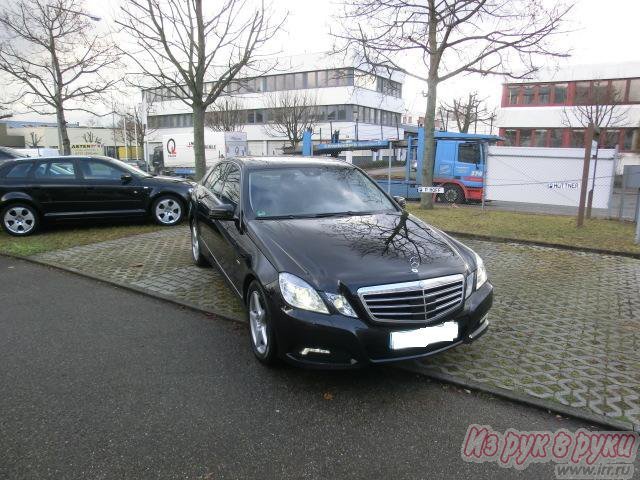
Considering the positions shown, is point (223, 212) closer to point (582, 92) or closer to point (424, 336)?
point (424, 336)

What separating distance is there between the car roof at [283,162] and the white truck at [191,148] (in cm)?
2568

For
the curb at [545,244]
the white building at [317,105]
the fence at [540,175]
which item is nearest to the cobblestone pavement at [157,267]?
the curb at [545,244]

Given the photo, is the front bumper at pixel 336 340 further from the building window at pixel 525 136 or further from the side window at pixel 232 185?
the building window at pixel 525 136

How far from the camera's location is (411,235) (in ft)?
13.2

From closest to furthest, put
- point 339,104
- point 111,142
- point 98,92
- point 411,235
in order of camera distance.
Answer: point 411,235 → point 98,92 → point 339,104 → point 111,142

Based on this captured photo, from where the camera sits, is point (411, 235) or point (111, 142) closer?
point (411, 235)

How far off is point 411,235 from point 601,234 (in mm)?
7104

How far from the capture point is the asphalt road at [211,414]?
2605 millimetres

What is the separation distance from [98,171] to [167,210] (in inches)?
59.7

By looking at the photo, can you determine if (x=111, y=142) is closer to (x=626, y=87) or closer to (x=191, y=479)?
(x=626, y=87)

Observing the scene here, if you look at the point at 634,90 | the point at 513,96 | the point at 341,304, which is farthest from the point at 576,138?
the point at 341,304

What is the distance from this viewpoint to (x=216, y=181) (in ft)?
19.4

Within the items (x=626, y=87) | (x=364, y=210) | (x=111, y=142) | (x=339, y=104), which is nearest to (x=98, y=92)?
(x=364, y=210)

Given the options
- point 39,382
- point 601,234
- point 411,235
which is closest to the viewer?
point 39,382
